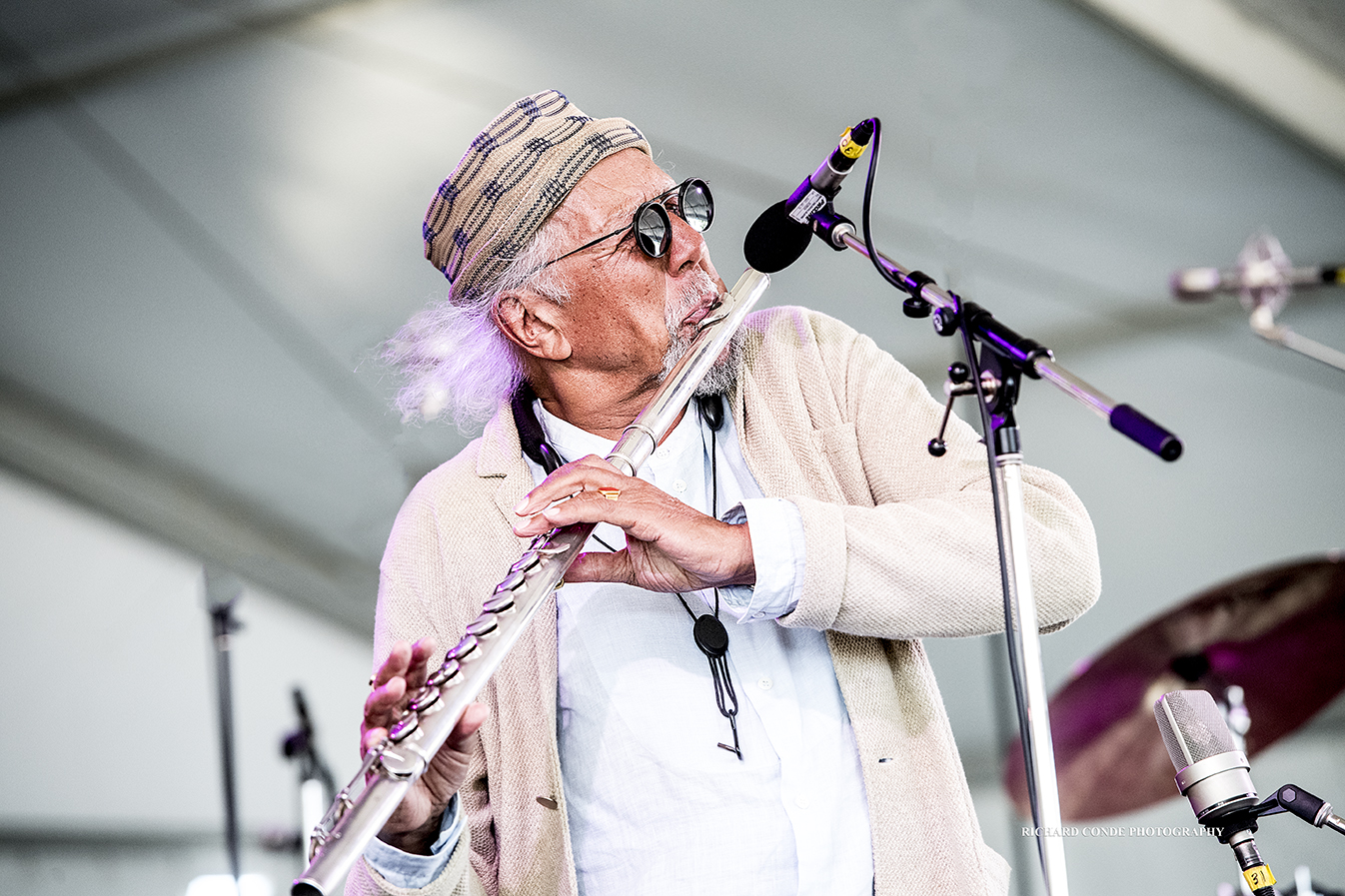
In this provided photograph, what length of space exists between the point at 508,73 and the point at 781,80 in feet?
2.95

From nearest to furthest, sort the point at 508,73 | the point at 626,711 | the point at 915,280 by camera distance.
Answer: the point at 915,280
the point at 626,711
the point at 508,73

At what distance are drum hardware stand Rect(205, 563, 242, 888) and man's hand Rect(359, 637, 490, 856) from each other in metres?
1.45

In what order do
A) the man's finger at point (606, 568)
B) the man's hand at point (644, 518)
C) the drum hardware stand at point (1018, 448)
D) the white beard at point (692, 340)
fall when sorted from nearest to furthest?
the drum hardware stand at point (1018, 448) < the man's hand at point (644, 518) < the man's finger at point (606, 568) < the white beard at point (692, 340)

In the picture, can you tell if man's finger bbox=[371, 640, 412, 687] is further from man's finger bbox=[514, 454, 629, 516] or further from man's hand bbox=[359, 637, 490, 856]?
man's finger bbox=[514, 454, 629, 516]

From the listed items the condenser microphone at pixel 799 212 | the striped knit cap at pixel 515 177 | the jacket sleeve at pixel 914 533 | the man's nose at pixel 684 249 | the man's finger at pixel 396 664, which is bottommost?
the man's finger at pixel 396 664

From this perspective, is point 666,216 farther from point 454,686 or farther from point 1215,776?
point 1215,776

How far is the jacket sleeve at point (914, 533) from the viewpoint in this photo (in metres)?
1.51

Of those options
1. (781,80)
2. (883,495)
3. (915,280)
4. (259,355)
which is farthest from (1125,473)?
(259,355)

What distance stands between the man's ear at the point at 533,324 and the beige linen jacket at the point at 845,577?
0.15 meters

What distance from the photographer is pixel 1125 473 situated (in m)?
3.74

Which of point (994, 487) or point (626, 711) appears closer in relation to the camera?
point (994, 487)

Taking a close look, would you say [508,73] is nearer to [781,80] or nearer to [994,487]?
[781,80]

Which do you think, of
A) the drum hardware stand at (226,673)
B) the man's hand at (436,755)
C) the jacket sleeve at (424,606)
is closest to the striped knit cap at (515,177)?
the jacket sleeve at (424,606)

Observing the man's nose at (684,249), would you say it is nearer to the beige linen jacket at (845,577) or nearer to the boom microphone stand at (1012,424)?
the beige linen jacket at (845,577)
